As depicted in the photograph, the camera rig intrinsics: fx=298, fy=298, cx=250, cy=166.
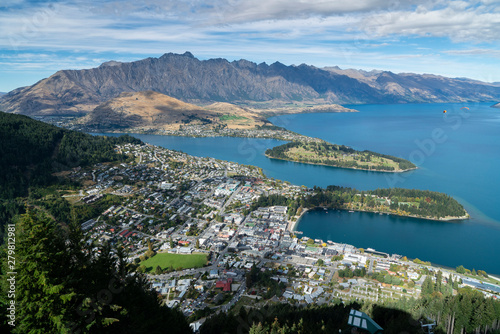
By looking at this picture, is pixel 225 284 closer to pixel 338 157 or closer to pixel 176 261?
pixel 176 261

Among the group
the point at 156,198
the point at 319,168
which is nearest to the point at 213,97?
the point at 319,168

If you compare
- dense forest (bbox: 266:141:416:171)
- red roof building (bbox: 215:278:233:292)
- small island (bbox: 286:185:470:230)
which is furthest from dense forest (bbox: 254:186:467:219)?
dense forest (bbox: 266:141:416:171)

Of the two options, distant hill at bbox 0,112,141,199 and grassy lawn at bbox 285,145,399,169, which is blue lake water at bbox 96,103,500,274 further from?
distant hill at bbox 0,112,141,199

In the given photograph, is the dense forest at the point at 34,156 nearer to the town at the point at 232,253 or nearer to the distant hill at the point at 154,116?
the town at the point at 232,253

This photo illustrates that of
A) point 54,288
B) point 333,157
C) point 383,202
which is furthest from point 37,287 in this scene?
point 333,157

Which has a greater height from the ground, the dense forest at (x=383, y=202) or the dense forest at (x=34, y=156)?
the dense forest at (x=34, y=156)

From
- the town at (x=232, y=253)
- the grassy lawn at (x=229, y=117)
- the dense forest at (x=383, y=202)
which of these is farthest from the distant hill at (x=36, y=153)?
the grassy lawn at (x=229, y=117)

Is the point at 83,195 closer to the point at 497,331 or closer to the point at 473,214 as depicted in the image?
the point at 497,331
